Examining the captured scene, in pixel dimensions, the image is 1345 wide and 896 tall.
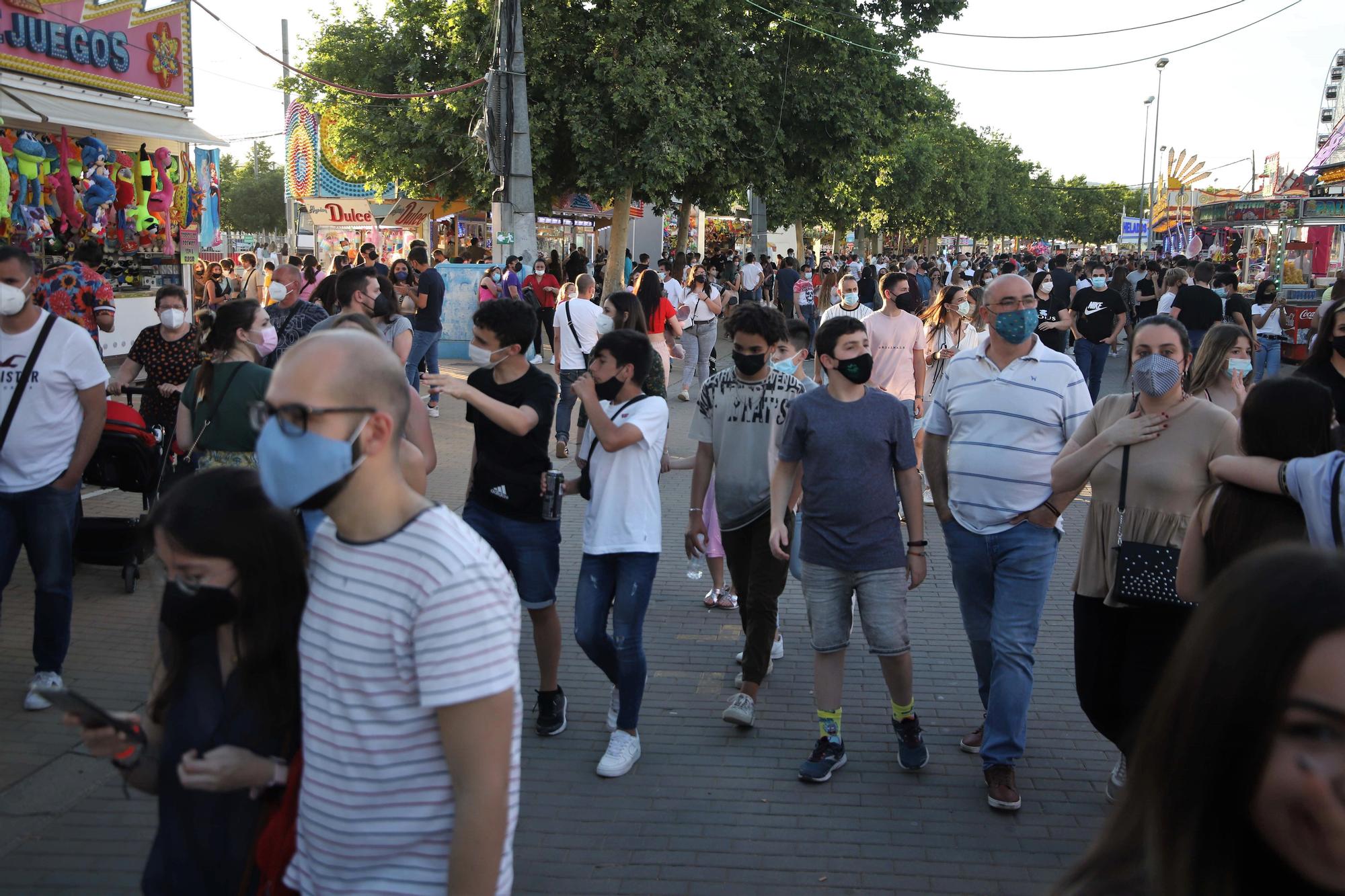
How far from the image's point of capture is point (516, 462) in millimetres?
4902

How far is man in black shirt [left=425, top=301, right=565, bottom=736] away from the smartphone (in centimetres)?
260

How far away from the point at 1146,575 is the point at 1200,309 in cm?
1054

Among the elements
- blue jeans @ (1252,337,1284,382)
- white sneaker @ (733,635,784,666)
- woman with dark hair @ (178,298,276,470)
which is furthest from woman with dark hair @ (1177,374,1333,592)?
blue jeans @ (1252,337,1284,382)

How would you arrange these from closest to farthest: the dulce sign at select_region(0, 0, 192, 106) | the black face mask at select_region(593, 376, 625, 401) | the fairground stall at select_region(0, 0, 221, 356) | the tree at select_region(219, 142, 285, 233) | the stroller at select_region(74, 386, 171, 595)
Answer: the black face mask at select_region(593, 376, 625, 401)
the stroller at select_region(74, 386, 171, 595)
the fairground stall at select_region(0, 0, 221, 356)
the dulce sign at select_region(0, 0, 192, 106)
the tree at select_region(219, 142, 285, 233)

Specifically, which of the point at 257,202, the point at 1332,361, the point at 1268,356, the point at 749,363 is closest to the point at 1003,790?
the point at 749,363

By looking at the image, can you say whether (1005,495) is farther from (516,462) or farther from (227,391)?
(227,391)

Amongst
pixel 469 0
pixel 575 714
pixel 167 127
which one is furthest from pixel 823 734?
pixel 469 0

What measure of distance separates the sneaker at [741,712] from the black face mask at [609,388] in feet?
4.92

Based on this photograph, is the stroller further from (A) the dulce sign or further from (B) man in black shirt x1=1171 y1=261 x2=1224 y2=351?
(B) man in black shirt x1=1171 y1=261 x2=1224 y2=351

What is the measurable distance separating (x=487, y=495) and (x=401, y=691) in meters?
2.96

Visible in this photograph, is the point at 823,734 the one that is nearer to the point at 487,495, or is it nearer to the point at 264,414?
the point at 487,495

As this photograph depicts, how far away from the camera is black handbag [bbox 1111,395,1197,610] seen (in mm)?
3959

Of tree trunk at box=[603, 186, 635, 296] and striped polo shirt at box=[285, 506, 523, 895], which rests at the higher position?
tree trunk at box=[603, 186, 635, 296]

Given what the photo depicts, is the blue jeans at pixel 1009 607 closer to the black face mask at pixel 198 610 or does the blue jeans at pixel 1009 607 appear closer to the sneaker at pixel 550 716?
the sneaker at pixel 550 716
